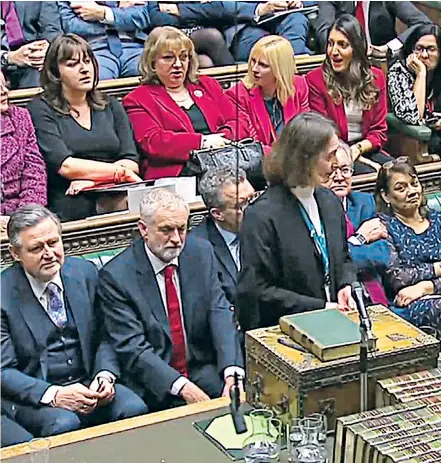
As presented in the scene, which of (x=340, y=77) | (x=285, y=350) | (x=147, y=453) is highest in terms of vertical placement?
(x=340, y=77)

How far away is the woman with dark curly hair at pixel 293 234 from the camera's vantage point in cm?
252

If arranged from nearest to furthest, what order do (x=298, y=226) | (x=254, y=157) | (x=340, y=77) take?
1. (x=298, y=226)
2. (x=254, y=157)
3. (x=340, y=77)

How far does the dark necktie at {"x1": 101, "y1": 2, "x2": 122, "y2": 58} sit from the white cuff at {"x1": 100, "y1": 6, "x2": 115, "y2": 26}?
0.03 meters

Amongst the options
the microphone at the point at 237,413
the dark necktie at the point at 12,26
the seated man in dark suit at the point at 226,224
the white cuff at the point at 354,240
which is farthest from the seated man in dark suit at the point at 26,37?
the microphone at the point at 237,413

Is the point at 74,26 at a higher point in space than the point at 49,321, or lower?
higher

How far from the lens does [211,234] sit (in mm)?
2857

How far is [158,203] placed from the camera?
2.70 meters

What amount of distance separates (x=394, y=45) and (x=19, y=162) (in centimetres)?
131

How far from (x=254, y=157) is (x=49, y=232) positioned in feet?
2.27

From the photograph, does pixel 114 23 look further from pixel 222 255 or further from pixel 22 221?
pixel 22 221

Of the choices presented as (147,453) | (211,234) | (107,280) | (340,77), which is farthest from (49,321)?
(340,77)

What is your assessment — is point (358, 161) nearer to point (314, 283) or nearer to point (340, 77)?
point (340, 77)

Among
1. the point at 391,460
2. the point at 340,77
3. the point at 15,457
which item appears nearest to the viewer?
the point at 391,460

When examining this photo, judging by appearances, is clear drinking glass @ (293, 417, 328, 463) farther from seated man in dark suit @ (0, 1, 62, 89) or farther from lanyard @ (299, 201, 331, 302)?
seated man in dark suit @ (0, 1, 62, 89)
